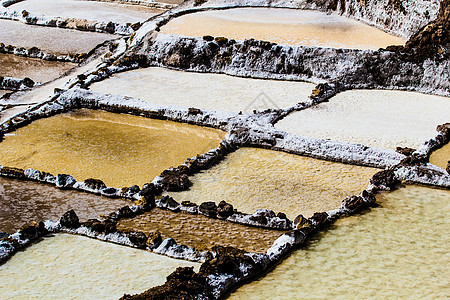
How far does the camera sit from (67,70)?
20.0 meters

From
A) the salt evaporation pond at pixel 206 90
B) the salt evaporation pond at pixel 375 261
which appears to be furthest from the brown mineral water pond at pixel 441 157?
the salt evaporation pond at pixel 206 90

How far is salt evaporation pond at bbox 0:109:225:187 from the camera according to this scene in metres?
12.9

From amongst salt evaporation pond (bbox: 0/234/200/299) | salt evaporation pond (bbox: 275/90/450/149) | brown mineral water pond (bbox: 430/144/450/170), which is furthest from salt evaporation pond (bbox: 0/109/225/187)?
brown mineral water pond (bbox: 430/144/450/170)

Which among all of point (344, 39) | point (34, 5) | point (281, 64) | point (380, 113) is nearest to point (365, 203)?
point (380, 113)

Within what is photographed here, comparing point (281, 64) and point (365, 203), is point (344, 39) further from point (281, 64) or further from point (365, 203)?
point (365, 203)

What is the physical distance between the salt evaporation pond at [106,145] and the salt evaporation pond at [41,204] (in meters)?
0.65

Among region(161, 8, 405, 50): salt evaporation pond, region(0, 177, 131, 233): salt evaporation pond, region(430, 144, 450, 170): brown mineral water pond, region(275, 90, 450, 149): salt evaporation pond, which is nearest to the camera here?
region(0, 177, 131, 233): salt evaporation pond

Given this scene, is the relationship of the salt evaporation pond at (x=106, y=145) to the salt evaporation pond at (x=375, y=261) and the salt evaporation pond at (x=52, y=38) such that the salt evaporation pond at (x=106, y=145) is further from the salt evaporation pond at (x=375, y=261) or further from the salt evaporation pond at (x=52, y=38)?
the salt evaporation pond at (x=52, y=38)

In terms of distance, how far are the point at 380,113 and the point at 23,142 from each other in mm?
8511

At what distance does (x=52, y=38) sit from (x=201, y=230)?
47.3 ft

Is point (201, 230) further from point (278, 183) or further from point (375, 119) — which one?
point (375, 119)

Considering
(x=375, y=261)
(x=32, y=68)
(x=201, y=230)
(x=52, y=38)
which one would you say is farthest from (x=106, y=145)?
(x=52, y=38)

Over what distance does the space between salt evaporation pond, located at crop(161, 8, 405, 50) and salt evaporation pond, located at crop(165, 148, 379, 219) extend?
20.1 ft

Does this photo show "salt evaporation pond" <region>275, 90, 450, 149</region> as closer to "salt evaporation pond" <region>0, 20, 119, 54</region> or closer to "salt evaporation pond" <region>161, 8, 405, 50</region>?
"salt evaporation pond" <region>161, 8, 405, 50</region>
